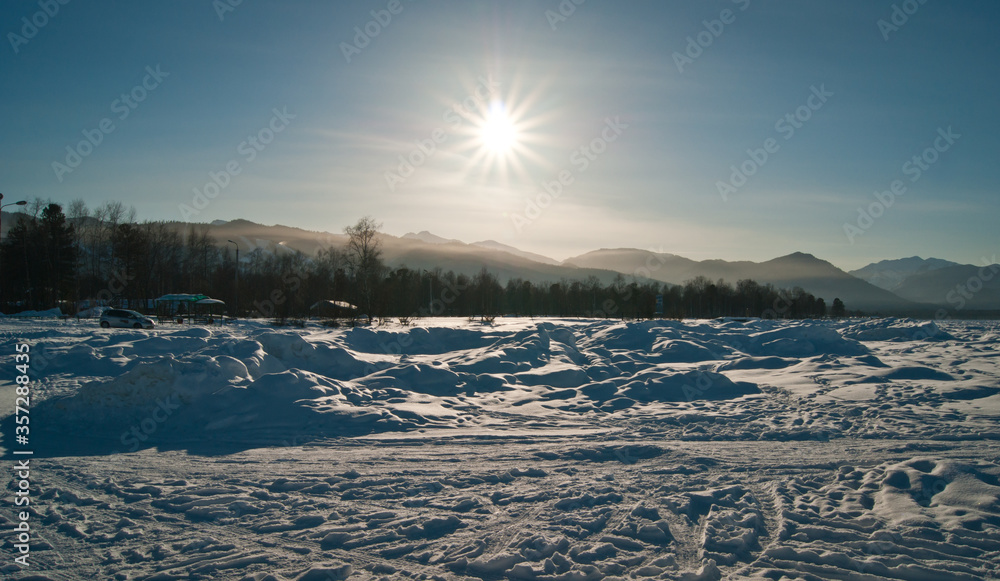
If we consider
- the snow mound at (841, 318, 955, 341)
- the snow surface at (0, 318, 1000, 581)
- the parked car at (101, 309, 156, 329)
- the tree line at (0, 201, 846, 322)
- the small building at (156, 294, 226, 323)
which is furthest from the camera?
the tree line at (0, 201, 846, 322)

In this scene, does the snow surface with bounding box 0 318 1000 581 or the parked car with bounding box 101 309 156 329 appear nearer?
the snow surface with bounding box 0 318 1000 581

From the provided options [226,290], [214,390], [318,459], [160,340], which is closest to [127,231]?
[226,290]

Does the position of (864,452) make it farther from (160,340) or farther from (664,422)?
(160,340)

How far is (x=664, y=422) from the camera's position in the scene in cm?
1028

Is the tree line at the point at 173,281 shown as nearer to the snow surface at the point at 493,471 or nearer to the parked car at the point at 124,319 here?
the parked car at the point at 124,319

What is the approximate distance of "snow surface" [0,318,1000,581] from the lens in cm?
466

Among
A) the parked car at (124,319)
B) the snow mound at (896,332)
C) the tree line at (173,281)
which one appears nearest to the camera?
the snow mound at (896,332)

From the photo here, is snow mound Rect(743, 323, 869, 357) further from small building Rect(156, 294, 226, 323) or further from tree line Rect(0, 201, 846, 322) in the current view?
small building Rect(156, 294, 226, 323)

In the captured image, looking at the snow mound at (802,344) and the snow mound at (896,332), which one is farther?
the snow mound at (896,332)

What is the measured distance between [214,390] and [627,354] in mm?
14163

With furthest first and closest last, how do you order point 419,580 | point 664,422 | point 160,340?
point 160,340 → point 664,422 → point 419,580

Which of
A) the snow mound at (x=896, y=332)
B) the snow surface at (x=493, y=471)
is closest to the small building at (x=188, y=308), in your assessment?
the snow surface at (x=493, y=471)

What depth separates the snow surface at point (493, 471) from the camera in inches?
183

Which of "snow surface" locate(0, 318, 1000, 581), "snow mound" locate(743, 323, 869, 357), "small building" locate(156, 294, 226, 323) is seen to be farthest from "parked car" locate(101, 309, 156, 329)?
"snow mound" locate(743, 323, 869, 357)
